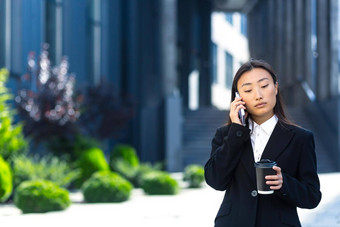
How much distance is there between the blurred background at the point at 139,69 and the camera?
12695 millimetres

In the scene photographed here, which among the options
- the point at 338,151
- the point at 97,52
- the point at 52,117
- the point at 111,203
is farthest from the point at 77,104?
the point at 338,151

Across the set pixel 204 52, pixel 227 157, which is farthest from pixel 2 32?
pixel 204 52

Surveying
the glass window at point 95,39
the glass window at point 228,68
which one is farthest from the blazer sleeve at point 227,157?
the glass window at point 228,68

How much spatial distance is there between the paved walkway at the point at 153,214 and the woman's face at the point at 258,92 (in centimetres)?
403

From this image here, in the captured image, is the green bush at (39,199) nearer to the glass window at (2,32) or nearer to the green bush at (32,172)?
the green bush at (32,172)

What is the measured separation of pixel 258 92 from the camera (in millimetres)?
2340

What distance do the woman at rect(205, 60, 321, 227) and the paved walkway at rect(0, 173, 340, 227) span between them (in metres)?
3.96

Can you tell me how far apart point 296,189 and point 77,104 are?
10.6m

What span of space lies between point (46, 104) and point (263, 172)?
10.1 metres

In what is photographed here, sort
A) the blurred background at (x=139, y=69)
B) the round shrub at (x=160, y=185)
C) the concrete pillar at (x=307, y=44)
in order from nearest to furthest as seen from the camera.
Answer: the round shrub at (x=160, y=185) < the blurred background at (x=139, y=69) < the concrete pillar at (x=307, y=44)

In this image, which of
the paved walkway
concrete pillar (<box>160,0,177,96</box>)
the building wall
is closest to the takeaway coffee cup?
the paved walkway

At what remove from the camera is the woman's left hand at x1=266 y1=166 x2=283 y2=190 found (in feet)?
7.04

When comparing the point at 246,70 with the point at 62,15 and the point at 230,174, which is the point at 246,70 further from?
the point at 62,15

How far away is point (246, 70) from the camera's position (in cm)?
241
